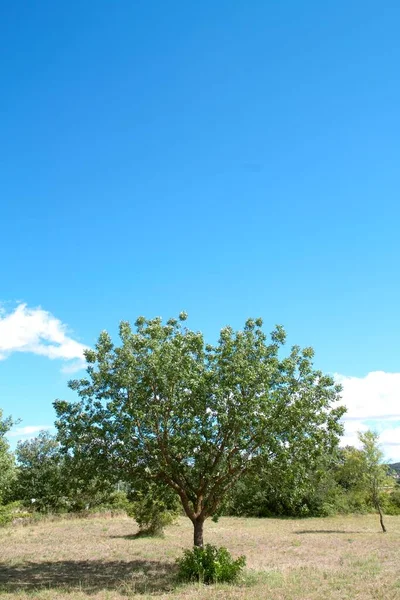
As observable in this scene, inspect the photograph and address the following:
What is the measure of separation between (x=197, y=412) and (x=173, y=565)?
349 inches

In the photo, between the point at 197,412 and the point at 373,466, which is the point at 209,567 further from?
the point at 373,466

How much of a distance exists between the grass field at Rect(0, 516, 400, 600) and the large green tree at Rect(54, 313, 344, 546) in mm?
3859

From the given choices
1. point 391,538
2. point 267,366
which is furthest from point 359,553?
point 267,366

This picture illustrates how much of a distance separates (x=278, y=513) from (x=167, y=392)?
5194 cm

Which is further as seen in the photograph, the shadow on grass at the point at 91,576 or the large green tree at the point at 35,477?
the large green tree at the point at 35,477

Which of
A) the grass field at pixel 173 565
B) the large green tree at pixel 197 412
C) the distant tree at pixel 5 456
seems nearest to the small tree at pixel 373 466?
the grass field at pixel 173 565

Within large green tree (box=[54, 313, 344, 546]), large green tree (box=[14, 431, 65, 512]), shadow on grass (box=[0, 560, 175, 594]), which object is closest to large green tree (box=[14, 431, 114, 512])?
large green tree (box=[14, 431, 65, 512])

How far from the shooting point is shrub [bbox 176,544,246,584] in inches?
Result: 709

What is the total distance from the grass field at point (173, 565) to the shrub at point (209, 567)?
23.4 inches

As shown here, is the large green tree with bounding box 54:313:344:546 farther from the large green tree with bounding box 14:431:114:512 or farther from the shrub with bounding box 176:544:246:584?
the large green tree with bounding box 14:431:114:512

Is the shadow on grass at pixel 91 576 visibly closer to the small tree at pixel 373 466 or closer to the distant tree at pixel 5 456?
the distant tree at pixel 5 456

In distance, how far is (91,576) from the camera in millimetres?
20531

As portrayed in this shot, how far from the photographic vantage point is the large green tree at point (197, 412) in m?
19.0

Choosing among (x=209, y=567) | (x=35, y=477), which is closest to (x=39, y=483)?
(x=35, y=477)
